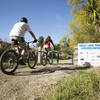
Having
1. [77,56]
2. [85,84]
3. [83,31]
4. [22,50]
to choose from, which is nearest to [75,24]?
[83,31]

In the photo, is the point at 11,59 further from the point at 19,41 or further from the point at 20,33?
the point at 20,33

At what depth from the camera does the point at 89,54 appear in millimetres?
5852

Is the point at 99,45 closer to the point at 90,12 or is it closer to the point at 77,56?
the point at 77,56

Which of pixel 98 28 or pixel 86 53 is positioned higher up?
pixel 98 28

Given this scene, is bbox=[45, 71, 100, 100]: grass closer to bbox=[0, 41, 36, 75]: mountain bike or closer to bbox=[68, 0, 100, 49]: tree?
bbox=[0, 41, 36, 75]: mountain bike

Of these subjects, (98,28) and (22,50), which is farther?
Answer: (98,28)

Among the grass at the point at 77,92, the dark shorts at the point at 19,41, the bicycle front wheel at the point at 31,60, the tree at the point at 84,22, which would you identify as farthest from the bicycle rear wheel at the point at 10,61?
the tree at the point at 84,22

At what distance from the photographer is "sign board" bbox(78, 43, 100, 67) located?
5.72 metres

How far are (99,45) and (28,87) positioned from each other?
15.1ft

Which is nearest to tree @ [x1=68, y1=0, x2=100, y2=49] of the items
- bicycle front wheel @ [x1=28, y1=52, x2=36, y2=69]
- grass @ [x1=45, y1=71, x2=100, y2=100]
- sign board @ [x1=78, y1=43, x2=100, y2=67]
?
sign board @ [x1=78, y1=43, x2=100, y2=67]

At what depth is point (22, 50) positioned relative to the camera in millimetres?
3631

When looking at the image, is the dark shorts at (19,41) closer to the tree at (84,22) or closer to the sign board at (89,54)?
the sign board at (89,54)

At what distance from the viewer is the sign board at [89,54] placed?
5721 mm

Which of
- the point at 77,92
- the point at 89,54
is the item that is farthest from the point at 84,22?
the point at 77,92
